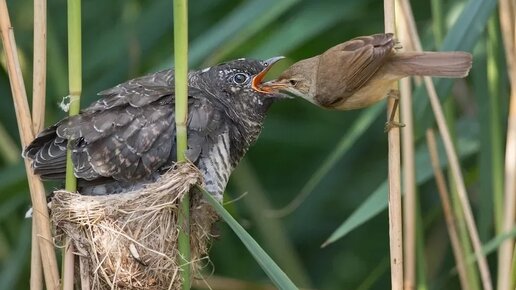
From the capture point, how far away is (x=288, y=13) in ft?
11.6

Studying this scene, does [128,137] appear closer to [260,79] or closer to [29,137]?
[29,137]

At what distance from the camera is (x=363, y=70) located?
252cm

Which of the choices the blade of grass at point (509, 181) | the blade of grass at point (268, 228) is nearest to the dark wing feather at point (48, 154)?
the blade of grass at point (509, 181)

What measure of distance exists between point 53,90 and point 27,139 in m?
1.49

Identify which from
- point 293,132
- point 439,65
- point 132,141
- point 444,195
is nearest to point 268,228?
point 293,132

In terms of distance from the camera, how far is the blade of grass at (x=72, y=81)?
2.16m

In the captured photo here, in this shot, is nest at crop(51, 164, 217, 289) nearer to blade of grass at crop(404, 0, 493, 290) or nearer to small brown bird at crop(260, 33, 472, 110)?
small brown bird at crop(260, 33, 472, 110)

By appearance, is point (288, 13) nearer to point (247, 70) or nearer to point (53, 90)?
point (247, 70)

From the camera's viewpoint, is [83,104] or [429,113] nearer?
[429,113]

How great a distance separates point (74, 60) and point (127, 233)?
52cm

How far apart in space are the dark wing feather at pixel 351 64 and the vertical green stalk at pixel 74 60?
694mm

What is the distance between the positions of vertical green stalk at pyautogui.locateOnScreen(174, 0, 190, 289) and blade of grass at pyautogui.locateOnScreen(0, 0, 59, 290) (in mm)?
310

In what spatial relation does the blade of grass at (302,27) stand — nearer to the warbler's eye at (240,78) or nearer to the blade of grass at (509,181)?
the warbler's eye at (240,78)

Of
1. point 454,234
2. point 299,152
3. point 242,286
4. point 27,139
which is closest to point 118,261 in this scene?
point 27,139
